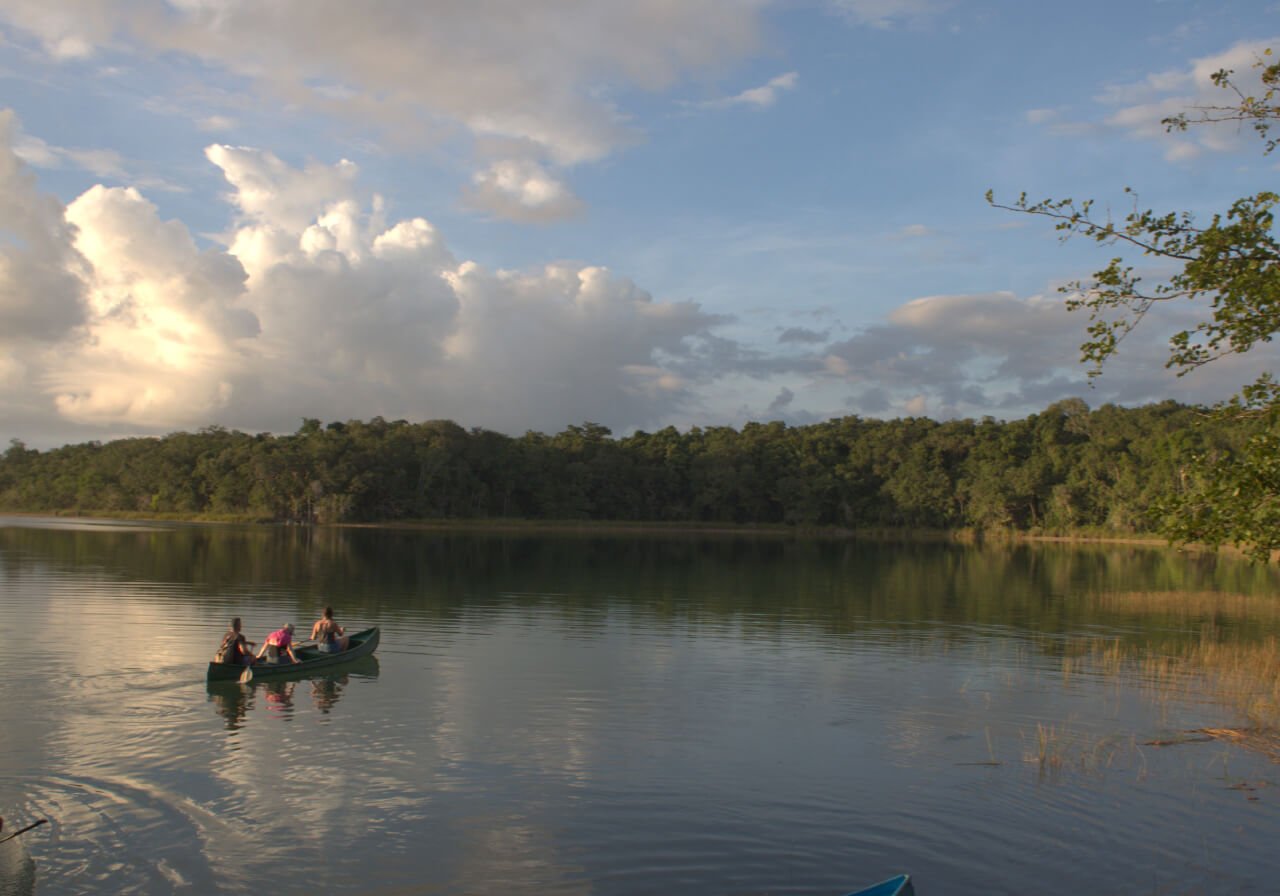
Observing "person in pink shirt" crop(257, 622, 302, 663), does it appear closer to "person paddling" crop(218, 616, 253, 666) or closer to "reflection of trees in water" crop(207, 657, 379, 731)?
"reflection of trees in water" crop(207, 657, 379, 731)

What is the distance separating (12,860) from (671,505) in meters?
111

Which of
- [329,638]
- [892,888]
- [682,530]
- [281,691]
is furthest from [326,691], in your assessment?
[682,530]

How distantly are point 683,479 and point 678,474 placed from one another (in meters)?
0.90

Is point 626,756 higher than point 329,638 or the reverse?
the reverse

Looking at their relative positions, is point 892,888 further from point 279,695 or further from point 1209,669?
point 1209,669

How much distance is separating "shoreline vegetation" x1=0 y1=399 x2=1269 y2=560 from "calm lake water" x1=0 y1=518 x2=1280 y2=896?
2978 inches

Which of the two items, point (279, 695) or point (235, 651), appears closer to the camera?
point (279, 695)

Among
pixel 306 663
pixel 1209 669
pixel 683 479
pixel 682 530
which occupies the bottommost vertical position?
pixel 1209 669

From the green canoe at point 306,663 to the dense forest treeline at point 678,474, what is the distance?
85251 mm

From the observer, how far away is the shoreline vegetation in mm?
104688

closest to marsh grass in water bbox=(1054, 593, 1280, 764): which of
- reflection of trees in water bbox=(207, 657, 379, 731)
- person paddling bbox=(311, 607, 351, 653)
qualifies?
reflection of trees in water bbox=(207, 657, 379, 731)

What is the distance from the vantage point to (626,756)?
1401 centimetres

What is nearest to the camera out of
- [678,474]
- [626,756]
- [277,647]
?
[626,756]

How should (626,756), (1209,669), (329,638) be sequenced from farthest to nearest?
(1209,669) < (329,638) < (626,756)
